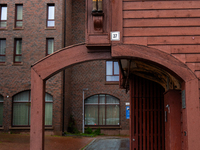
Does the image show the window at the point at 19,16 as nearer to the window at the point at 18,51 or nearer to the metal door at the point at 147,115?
the window at the point at 18,51

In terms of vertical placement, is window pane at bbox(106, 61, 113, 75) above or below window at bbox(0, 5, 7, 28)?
below

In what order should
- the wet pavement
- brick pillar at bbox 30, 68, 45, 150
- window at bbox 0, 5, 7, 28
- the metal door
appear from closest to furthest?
brick pillar at bbox 30, 68, 45, 150
the metal door
the wet pavement
window at bbox 0, 5, 7, 28

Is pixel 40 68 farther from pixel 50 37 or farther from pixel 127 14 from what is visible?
pixel 50 37

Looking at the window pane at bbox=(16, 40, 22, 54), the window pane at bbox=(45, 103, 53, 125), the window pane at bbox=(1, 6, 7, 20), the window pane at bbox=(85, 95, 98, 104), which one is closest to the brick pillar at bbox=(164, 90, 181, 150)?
the window pane at bbox=(45, 103, 53, 125)

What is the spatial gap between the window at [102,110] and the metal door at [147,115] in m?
15.4

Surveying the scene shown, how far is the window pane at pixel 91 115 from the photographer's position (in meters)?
26.2

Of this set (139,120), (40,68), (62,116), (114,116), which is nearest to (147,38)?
(40,68)

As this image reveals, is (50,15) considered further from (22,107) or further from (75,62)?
(75,62)

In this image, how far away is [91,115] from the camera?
26.3 meters

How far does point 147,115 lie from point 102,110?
15976 mm

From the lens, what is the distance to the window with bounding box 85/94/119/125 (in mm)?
26156

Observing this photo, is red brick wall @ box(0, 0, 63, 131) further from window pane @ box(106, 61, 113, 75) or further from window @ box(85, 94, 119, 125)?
window pane @ box(106, 61, 113, 75)

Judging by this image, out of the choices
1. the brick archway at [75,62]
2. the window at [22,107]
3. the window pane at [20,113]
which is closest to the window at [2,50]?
the window at [22,107]

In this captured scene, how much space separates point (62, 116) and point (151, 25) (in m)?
18.5
